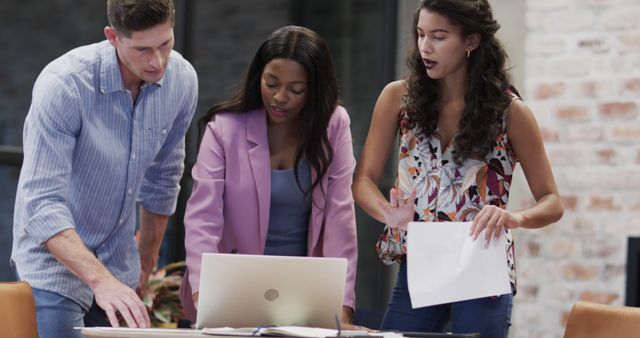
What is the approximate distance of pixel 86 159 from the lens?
7.97 feet

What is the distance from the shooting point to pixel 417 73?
2.49 meters

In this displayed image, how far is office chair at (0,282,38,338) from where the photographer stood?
7.31 ft

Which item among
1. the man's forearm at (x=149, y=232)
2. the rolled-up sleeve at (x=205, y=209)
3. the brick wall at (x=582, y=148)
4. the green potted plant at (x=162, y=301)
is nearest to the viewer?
the rolled-up sleeve at (x=205, y=209)

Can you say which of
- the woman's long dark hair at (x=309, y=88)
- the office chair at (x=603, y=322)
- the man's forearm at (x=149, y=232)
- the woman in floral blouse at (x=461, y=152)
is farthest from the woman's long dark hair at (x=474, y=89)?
the man's forearm at (x=149, y=232)

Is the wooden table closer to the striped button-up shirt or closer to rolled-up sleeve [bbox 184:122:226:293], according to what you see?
the striped button-up shirt

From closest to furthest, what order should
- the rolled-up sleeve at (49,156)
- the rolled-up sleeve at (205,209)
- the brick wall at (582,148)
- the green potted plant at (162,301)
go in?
the rolled-up sleeve at (49,156)
the rolled-up sleeve at (205,209)
the green potted plant at (162,301)
the brick wall at (582,148)

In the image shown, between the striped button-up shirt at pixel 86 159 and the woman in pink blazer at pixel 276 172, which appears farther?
the woman in pink blazer at pixel 276 172

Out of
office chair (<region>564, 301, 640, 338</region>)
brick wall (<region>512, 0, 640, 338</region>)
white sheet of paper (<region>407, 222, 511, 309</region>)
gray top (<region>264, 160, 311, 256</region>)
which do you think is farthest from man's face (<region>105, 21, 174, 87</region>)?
brick wall (<region>512, 0, 640, 338</region>)

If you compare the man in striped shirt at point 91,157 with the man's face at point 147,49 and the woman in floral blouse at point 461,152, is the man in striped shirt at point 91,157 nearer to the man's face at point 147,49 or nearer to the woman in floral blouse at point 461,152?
the man's face at point 147,49

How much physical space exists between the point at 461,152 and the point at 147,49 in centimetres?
77

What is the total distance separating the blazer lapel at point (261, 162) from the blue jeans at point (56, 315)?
1.55ft

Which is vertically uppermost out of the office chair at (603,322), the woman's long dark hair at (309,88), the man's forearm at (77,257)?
the woman's long dark hair at (309,88)

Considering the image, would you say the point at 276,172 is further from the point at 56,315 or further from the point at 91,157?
the point at 56,315

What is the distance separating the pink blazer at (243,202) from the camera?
97.8 inches
